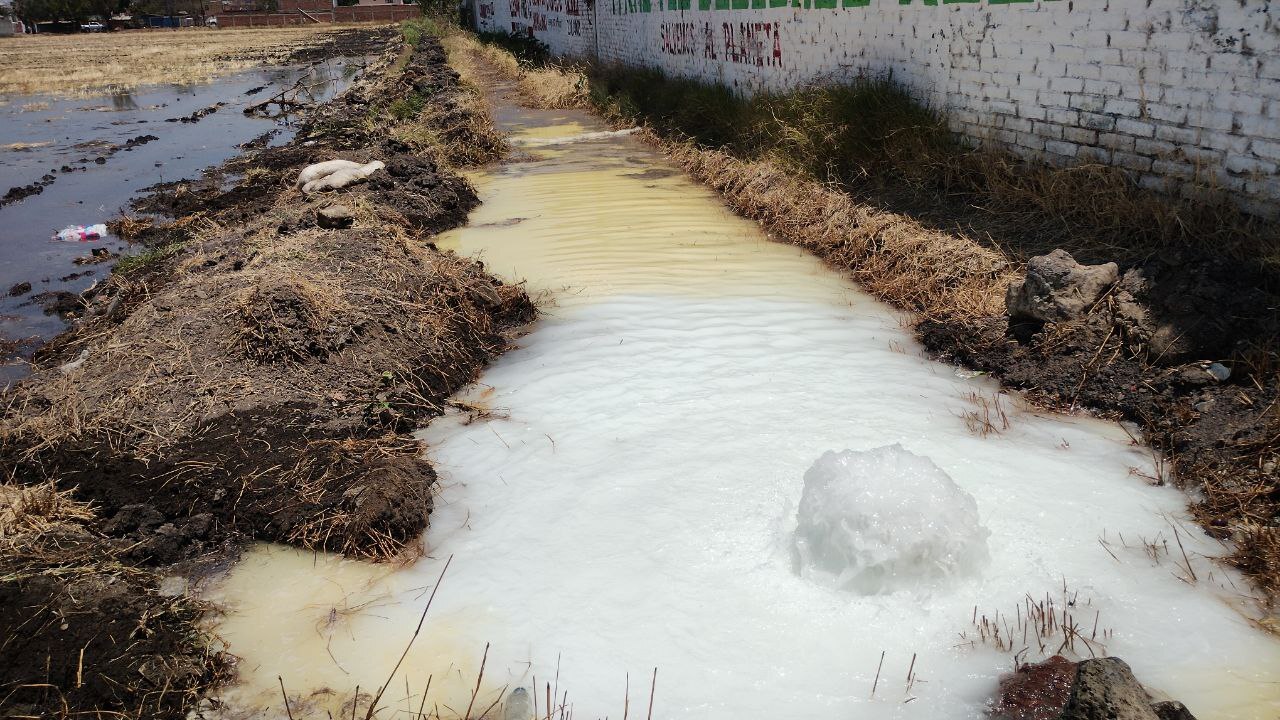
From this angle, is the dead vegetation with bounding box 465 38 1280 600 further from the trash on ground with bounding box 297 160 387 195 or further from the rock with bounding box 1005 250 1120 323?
the trash on ground with bounding box 297 160 387 195

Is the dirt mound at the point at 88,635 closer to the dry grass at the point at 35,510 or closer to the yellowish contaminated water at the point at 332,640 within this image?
the dry grass at the point at 35,510

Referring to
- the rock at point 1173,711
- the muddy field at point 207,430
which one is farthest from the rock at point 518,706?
the rock at point 1173,711

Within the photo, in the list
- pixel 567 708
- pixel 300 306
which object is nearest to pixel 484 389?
pixel 300 306

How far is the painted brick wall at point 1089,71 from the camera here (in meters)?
5.18

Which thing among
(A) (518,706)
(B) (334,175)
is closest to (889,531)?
(A) (518,706)

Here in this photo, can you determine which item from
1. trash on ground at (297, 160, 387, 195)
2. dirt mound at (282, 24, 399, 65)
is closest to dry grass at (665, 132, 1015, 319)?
trash on ground at (297, 160, 387, 195)

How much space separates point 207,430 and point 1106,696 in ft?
15.0

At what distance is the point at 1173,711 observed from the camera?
2580 mm

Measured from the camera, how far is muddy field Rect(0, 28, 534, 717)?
3.29 meters

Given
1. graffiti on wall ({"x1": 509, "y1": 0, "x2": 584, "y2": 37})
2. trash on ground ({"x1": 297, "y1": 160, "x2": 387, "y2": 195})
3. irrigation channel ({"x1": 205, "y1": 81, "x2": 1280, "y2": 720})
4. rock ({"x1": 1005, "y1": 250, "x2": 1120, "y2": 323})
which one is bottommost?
irrigation channel ({"x1": 205, "y1": 81, "x2": 1280, "y2": 720})

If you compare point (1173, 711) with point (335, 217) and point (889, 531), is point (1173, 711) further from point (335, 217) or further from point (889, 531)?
point (335, 217)

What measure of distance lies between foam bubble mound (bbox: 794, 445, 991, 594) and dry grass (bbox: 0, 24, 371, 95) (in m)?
30.6

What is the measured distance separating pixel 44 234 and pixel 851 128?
1017 cm

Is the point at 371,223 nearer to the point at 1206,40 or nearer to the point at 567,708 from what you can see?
the point at 567,708
